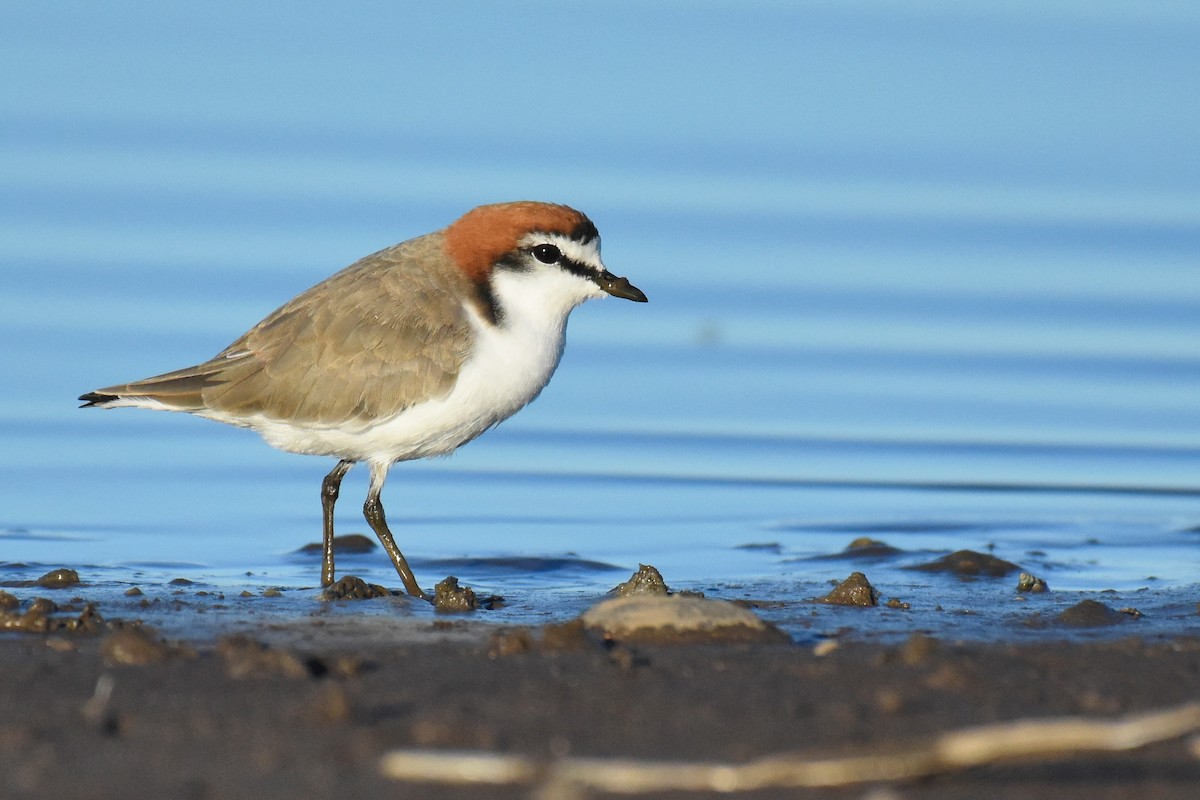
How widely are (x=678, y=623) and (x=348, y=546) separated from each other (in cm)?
324

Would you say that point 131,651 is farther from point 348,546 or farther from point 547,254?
point 348,546

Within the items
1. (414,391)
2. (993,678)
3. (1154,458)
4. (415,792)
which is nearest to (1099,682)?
(993,678)

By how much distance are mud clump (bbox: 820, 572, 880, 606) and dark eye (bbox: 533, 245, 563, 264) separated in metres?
1.84

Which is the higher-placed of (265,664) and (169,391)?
(169,391)

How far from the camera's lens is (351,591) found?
6.61m

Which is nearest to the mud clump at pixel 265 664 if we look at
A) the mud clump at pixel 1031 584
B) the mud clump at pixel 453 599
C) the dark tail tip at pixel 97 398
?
the mud clump at pixel 453 599

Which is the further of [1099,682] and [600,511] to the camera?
[600,511]

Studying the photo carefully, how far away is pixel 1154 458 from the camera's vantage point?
10.3m

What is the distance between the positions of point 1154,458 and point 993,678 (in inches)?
240

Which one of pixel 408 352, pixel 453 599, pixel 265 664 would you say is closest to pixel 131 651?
pixel 265 664

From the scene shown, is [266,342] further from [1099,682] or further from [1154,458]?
[1154,458]

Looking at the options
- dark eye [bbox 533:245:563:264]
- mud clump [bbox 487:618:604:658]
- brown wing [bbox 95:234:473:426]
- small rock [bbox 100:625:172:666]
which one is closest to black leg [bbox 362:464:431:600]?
brown wing [bbox 95:234:473:426]

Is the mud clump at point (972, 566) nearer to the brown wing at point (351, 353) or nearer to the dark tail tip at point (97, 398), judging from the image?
the brown wing at point (351, 353)

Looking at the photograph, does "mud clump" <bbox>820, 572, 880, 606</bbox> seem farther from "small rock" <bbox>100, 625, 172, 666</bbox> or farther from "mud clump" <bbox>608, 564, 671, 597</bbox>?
"small rock" <bbox>100, 625, 172, 666</bbox>
